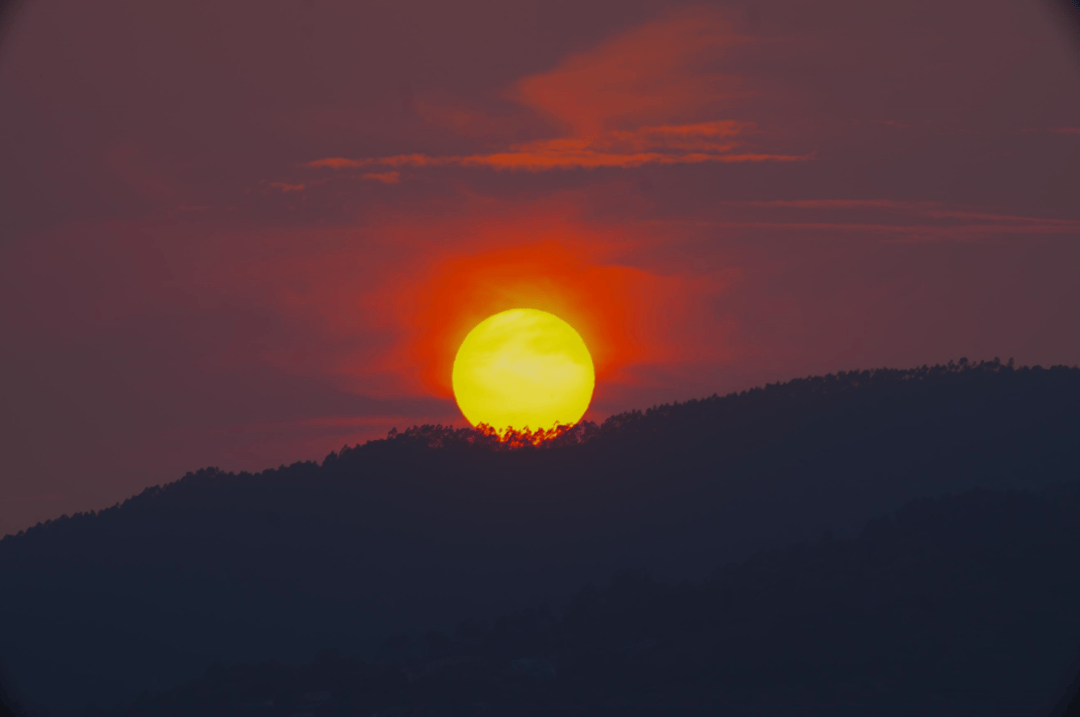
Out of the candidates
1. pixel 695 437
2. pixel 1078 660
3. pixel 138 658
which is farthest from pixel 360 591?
pixel 1078 660

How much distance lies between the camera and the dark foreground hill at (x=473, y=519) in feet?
403

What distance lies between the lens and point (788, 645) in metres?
105

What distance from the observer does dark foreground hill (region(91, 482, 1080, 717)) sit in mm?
96750

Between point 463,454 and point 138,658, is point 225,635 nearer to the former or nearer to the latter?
point 138,658

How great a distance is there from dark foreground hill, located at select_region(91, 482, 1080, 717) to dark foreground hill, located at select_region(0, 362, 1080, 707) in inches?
239

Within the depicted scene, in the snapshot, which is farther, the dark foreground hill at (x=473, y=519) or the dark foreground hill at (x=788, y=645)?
the dark foreground hill at (x=473, y=519)

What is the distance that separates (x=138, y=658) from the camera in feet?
396

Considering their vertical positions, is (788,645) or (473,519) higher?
(473,519)

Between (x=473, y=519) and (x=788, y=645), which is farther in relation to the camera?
(x=473, y=519)

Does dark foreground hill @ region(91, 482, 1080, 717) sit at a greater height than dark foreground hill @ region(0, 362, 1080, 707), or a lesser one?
lesser

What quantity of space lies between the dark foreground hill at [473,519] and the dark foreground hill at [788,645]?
6078 millimetres

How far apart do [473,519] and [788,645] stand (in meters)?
45.1

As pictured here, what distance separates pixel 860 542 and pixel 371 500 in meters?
55.6

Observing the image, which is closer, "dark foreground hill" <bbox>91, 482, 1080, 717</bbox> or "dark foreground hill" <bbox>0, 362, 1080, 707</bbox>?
"dark foreground hill" <bbox>91, 482, 1080, 717</bbox>
